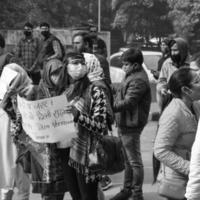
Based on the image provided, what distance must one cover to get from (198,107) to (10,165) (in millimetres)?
2573

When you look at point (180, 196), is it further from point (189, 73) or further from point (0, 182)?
point (0, 182)

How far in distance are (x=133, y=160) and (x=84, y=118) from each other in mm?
2127

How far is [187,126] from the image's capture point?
15.4ft

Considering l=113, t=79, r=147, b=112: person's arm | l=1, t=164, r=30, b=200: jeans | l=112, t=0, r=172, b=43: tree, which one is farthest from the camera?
l=112, t=0, r=172, b=43: tree

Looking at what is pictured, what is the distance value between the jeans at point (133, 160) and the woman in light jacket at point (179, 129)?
2569 mm

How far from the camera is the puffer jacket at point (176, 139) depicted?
4562mm

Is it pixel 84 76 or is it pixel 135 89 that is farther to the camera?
pixel 135 89

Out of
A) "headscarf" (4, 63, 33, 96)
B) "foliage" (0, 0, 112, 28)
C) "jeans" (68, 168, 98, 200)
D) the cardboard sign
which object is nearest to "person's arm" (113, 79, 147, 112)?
"headscarf" (4, 63, 33, 96)

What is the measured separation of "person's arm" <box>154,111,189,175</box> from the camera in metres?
4.54

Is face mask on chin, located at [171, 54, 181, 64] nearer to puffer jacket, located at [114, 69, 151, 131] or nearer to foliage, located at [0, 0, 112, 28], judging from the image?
puffer jacket, located at [114, 69, 151, 131]

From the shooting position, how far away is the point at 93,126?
5.48 metres

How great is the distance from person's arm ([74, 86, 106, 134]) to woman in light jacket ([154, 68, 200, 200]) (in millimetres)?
824

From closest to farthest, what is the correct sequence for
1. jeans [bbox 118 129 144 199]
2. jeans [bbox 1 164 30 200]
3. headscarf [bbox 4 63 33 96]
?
1. headscarf [bbox 4 63 33 96]
2. jeans [bbox 1 164 30 200]
3. jeans [bbox 118 129 144 199]

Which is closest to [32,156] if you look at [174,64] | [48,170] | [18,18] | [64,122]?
[48,170]
